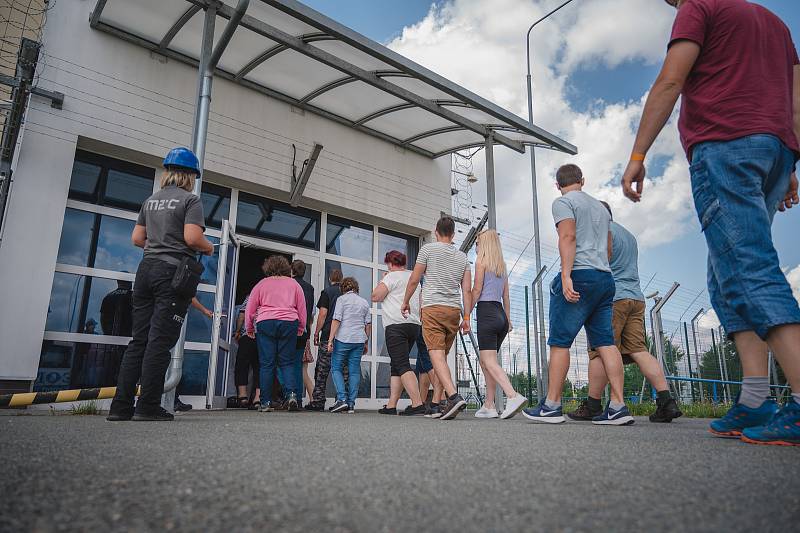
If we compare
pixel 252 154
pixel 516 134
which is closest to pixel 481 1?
pixel 516 134

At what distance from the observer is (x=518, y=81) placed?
39.3 ft

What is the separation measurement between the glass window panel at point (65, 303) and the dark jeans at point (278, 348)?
2130mm

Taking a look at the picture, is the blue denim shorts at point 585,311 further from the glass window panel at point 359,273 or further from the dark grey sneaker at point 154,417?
the glass window panel at point 359,273

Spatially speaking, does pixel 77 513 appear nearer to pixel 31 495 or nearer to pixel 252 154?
pixel 31 495

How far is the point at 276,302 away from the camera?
5965mm

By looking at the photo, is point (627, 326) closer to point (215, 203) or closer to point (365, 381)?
point (365, 381)

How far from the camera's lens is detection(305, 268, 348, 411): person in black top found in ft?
21.8

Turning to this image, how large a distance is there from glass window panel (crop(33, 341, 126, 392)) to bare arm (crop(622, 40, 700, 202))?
235 inches

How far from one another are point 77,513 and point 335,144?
8.20 meters

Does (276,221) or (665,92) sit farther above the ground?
(276,221)

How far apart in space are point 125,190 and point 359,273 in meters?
3.88

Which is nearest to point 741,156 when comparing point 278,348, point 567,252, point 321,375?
point 567,252

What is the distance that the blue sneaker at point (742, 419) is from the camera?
2.39 metres

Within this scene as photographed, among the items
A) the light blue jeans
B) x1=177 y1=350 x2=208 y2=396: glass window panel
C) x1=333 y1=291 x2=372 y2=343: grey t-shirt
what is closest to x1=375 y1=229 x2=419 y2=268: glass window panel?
x1=333 y1=291 x2=372 y2=343: grey t-shirt
